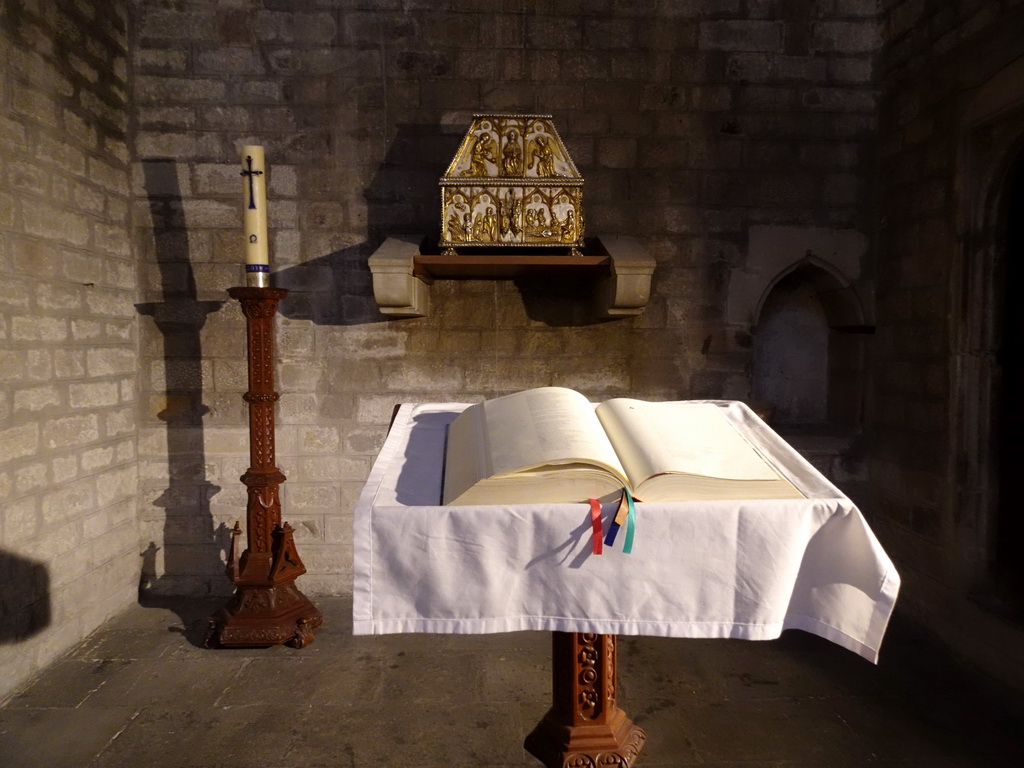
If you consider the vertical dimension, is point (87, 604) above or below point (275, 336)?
below

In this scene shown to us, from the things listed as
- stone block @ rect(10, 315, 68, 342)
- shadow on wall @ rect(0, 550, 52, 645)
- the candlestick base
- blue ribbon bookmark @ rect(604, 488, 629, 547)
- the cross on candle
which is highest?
the cross on candle

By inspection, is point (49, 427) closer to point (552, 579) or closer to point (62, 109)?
point (62, 109)

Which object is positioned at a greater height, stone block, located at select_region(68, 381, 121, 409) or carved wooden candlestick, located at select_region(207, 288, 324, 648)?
stone block, located at select_region(68, 381, 121, 409)

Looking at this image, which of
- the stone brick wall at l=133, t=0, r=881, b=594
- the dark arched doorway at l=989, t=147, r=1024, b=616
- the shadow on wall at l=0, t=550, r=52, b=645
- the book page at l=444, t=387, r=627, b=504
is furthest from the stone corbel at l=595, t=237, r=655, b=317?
the shadow on wall at l=0, t=550, r=52, b=645

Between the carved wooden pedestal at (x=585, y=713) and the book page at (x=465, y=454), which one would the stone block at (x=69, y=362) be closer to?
the book page at (x=465, y=454)

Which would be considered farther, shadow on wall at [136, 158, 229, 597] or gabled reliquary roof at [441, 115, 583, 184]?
shadow on wall at [136, 158, 229, 597]

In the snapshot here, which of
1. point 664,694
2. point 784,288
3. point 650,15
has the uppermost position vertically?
point 650,15

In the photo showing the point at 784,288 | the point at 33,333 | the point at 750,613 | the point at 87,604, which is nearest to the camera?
the point at 750,613

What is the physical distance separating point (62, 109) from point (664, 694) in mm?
3747

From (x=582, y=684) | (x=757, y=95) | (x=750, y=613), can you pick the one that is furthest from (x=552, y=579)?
(x=757, y=95)

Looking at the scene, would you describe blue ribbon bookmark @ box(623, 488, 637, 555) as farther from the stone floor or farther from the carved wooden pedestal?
the stone floor

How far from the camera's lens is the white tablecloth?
1.24 m

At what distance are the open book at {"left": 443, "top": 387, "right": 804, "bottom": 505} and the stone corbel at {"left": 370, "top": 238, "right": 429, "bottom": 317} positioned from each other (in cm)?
187

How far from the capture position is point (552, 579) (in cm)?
126
